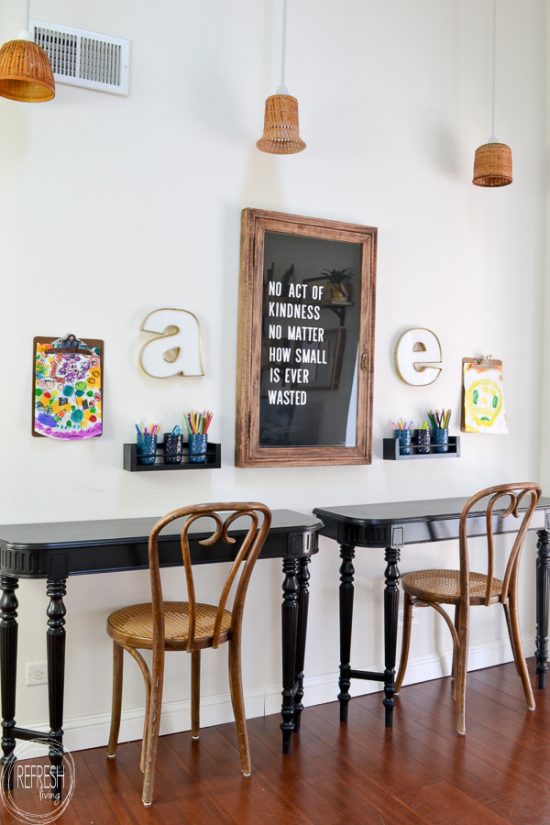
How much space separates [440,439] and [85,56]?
2187 millimetres

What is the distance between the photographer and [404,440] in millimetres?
3443

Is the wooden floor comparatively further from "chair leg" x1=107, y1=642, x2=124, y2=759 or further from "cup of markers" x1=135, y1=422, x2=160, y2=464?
"cup of markers" x1=135, y1=422, x2=160, y2=464

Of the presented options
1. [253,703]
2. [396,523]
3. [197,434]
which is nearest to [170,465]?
[197,434]

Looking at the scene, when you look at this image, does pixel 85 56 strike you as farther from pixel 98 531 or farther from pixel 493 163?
pixel 493 163

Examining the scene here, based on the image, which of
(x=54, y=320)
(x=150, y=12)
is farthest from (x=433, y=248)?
(x=54, y=320)

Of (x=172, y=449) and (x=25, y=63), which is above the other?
(x=25, y=63)

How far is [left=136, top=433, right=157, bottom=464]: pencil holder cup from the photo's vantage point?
282 cm

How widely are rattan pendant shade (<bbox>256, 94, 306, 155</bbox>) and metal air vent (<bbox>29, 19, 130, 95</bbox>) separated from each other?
542 mm

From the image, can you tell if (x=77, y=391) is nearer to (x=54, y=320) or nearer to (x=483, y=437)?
(x=54, y=320)

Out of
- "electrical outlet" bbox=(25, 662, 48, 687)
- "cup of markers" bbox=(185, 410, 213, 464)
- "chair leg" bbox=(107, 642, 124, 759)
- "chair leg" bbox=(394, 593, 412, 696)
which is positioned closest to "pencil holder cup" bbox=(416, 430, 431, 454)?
"chair leg" bbox=(394, 593, 412, 696)

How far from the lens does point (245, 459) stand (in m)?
3.09

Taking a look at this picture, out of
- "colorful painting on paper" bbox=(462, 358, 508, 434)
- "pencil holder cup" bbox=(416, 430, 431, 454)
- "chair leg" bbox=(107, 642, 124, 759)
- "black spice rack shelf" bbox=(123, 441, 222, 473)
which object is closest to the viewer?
"chair leg" bbox=(107, 642, 124, 759)

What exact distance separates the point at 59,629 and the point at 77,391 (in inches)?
33.5

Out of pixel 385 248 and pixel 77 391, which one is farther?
pixel 385 248
